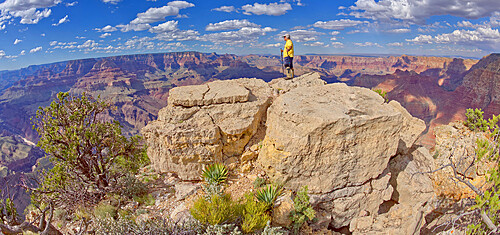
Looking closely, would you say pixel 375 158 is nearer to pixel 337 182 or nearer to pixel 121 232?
pixel 337 182

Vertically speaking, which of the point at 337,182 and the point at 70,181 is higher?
the point at 70,181

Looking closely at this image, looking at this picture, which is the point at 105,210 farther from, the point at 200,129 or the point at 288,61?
the point at 288,61

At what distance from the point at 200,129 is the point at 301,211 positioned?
457 centimetres

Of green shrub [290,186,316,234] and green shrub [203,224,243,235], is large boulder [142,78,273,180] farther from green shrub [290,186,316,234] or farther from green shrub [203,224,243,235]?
green shrub [203,224,243,235]

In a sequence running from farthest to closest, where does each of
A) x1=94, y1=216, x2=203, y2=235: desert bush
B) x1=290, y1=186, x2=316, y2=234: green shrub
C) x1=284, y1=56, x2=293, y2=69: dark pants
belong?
x1=284, y1=56, x2=293, y2=69: dark pants < x1=290, y1=186, x2=316, y2=234: green shrub < x1=94, y1=216, x2=203, y2=235: desert bush

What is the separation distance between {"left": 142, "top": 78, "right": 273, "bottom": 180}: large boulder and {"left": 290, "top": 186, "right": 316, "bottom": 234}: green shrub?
311 centimetres

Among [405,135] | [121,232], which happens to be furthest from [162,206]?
[405,135]

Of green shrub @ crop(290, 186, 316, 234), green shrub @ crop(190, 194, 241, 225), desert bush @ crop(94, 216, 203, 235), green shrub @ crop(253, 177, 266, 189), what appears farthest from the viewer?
green shrub @ crop(253, 177, 266, 189)

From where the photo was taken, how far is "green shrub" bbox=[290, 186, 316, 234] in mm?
6969

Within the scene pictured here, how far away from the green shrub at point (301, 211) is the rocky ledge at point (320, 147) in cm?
49

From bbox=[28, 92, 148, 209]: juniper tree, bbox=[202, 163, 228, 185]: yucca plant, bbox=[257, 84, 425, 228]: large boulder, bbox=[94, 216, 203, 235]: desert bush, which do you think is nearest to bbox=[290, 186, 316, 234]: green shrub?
bbox=[257, 84, 425, 228]: large boulder

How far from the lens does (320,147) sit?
7.55 metres

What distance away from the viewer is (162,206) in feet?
26.9

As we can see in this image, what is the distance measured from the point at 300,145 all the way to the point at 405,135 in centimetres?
546
